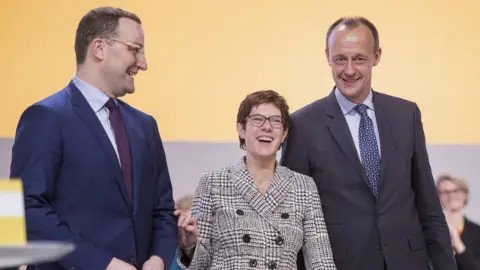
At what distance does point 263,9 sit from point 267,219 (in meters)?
1.53

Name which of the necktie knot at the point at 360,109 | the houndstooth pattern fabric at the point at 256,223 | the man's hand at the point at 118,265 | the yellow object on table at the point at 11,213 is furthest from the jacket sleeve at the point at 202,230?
the yellow object on table at the point at 11,213

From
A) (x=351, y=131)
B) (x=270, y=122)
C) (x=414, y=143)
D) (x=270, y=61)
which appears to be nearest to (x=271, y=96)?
(x=270, y=122)

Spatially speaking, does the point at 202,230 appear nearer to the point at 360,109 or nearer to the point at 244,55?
the point at 360,109

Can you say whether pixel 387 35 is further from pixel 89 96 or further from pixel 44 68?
pixel 89 96

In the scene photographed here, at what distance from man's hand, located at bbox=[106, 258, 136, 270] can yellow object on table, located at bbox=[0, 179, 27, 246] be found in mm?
998

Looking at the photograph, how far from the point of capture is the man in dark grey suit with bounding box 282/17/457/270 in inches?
115

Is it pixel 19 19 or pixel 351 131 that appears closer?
pixel 351 131

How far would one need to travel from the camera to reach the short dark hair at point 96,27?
252 cm

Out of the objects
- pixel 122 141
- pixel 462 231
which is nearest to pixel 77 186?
pixel 122 141

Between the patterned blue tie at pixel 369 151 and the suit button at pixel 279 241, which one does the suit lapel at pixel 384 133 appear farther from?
the suit button at pixel 279 241

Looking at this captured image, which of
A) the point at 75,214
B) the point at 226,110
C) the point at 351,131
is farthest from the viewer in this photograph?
the point at 226,110

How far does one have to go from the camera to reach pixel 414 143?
120 inches

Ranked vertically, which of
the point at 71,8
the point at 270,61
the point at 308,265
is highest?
the point at 71,8

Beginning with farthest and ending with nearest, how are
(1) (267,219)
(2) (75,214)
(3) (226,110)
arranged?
(3) (226,110), (1) (267,219), (2) (75,214)
